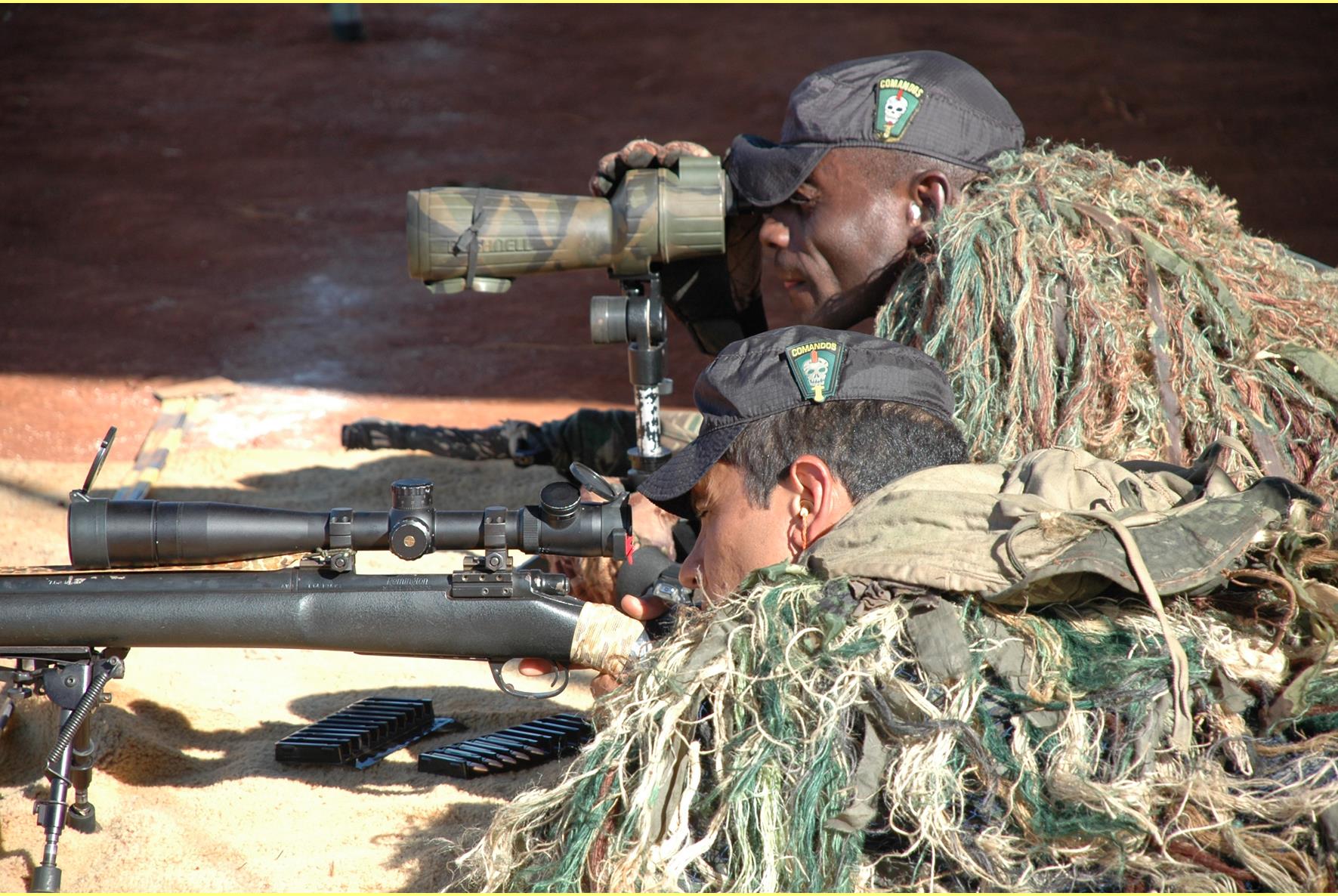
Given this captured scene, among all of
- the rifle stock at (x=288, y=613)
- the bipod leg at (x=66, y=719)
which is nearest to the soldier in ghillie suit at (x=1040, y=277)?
the rifle stock at (x=288, y=613)

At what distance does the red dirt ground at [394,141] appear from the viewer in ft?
19.4

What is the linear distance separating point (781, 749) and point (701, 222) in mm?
2017

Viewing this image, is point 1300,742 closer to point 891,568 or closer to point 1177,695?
point 1177,695

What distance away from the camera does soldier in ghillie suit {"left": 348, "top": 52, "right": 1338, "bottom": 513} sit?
2.66 meters

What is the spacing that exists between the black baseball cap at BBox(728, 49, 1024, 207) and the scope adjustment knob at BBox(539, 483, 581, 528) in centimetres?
130

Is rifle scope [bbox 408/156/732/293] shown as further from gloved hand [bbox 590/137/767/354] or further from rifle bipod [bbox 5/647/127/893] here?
rifle bipod [bbox 5/647/127/893]

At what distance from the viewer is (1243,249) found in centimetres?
293

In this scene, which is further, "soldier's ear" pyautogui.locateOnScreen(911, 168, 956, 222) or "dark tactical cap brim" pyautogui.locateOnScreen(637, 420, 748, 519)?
"soldier's ear" pyautogui.locateOnScreen(911, 168, 956, 222)

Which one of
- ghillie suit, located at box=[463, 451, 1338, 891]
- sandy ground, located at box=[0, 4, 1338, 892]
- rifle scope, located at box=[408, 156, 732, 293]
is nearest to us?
ghillie suit, located at box=[463, 451, 1338, 891]

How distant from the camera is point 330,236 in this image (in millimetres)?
7602

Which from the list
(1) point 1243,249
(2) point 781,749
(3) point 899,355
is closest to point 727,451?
(3) point 899,355

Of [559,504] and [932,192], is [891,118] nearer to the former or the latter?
[932,192]

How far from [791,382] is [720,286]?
79.5 inches

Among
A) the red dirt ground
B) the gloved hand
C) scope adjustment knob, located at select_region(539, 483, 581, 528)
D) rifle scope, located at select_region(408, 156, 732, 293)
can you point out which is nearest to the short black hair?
scope adjustment knob, located at select_region(539, 483, 581, 528)
